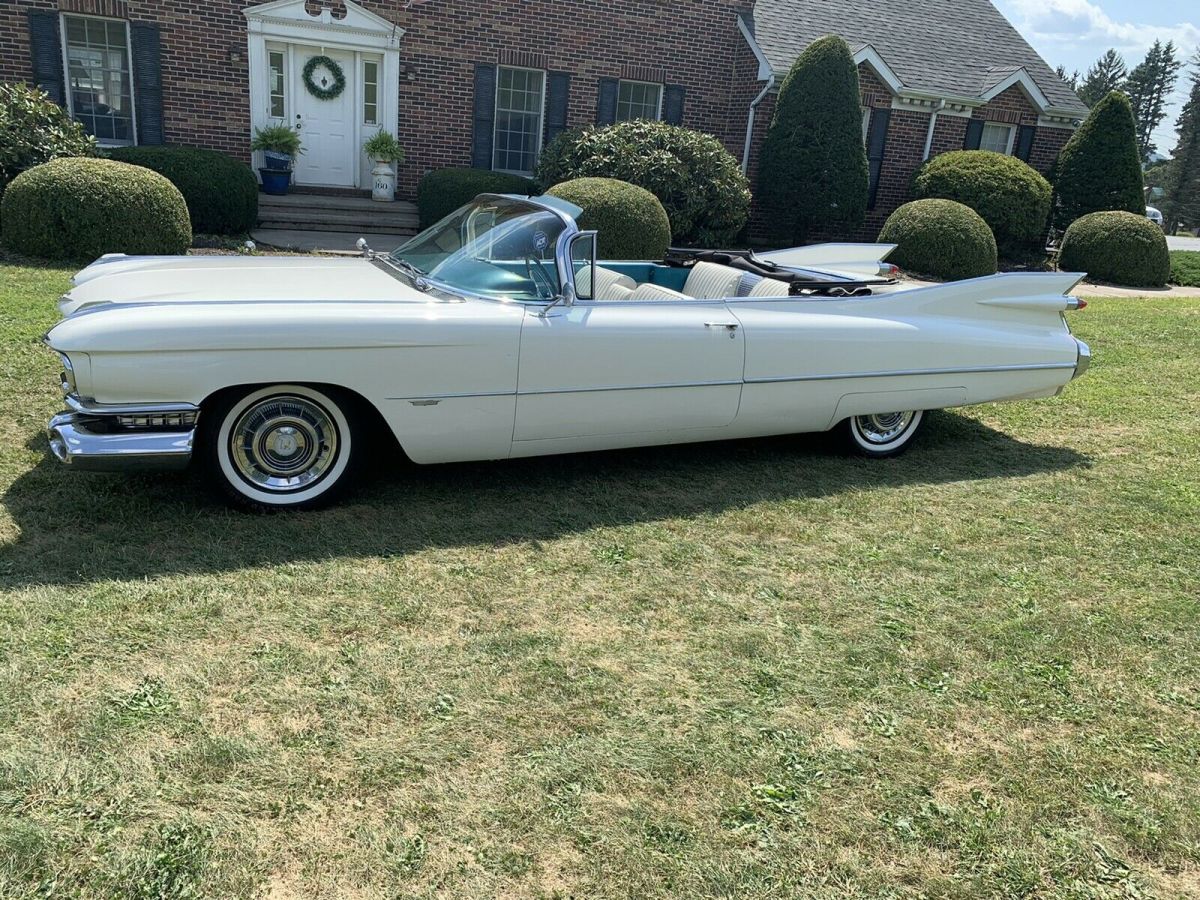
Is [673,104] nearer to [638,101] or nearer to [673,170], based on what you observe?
[638,101]

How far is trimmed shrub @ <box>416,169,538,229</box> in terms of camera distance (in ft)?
46.3

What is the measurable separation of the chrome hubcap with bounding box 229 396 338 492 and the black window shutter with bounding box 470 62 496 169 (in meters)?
12.4

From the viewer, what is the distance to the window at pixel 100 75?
13.5m

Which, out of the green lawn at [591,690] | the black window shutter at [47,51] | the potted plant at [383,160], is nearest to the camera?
the green lawn at [591,690]

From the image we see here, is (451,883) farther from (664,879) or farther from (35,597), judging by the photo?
(35,597)

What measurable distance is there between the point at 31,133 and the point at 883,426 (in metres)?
10.9

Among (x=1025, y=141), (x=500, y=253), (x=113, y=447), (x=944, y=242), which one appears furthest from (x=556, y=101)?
(x=113, y=447)

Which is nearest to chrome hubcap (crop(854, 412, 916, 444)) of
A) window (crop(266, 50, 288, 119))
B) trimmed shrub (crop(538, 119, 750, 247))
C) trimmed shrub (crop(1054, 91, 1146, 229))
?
trimmed shrub (crop(538, 119, 750, 247))

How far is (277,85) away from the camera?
14.5 meters

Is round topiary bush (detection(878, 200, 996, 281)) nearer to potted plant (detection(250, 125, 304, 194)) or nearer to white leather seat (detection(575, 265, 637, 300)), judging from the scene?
potted plant (detection(250, 125, 304, 194))

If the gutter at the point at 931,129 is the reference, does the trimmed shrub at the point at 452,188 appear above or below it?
below

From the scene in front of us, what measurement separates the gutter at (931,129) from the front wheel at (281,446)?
1717cm

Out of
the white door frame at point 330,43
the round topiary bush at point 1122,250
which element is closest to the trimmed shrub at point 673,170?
the white door frame at point 330,43

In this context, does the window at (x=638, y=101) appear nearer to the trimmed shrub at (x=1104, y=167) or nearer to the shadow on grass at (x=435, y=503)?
the trimmed shrub at (x=1104, y=167)
